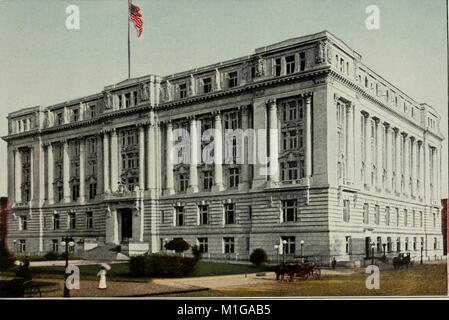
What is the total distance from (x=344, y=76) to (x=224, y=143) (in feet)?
36.4

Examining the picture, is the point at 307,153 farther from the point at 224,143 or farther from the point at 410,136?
the point at 410,136

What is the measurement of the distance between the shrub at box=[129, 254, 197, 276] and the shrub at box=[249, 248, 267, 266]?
6.49 m

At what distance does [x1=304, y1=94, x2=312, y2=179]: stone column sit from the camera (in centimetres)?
4747

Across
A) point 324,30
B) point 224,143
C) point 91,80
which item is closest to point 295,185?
point 224,143

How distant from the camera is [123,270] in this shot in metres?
39.2

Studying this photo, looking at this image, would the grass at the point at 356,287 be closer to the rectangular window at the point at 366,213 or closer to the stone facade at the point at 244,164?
the stone facade at the point at 244,164

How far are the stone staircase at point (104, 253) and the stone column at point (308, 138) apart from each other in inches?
638

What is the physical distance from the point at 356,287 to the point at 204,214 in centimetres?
2331

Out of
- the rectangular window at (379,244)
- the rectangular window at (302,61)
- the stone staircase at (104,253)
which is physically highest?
the rectangular window at (302,61)

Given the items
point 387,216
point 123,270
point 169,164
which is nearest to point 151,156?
point 169,164

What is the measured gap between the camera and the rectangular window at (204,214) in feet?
179

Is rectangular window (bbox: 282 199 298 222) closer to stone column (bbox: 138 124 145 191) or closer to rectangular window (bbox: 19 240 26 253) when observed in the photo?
stone column (bbox: 138 124 145 191)

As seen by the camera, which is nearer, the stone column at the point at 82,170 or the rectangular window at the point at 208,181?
the rectangular window at the point at 208,181

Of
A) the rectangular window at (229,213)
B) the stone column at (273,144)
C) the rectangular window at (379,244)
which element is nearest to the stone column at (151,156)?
the rectangular window at (229,213)
